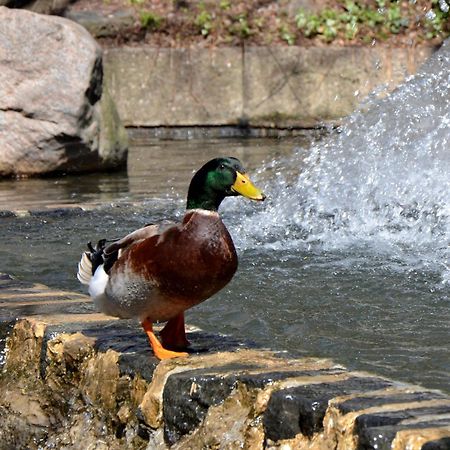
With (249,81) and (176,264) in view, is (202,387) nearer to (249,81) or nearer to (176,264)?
(176,264)

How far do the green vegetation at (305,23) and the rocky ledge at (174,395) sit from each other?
10.7 metres

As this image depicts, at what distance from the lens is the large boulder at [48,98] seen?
411 inches

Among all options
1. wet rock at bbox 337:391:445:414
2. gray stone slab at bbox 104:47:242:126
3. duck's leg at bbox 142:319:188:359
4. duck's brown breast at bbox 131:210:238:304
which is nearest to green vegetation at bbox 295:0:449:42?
gray stone slab at bbox 104:47:242:126

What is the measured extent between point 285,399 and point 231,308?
1992 millimetres

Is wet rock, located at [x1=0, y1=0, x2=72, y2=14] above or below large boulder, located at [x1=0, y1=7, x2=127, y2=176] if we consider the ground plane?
above

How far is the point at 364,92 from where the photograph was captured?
1443 centimetres

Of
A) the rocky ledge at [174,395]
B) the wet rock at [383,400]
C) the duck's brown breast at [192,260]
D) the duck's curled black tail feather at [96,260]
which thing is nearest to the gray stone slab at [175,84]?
the rocky ledge at [174,395]

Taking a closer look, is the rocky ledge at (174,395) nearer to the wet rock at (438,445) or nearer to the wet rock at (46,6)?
the wet rock at (438,445)

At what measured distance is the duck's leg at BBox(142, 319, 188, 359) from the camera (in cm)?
386

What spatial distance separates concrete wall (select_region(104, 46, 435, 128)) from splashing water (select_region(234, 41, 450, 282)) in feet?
14.4

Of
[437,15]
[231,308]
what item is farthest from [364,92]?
[231,308]

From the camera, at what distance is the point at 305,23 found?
15391 millimetres

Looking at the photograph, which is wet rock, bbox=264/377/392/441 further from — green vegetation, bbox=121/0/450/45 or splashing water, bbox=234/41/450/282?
green vegetation, bbox=121/0/450/45

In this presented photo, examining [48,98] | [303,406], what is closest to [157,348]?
[303,406]
